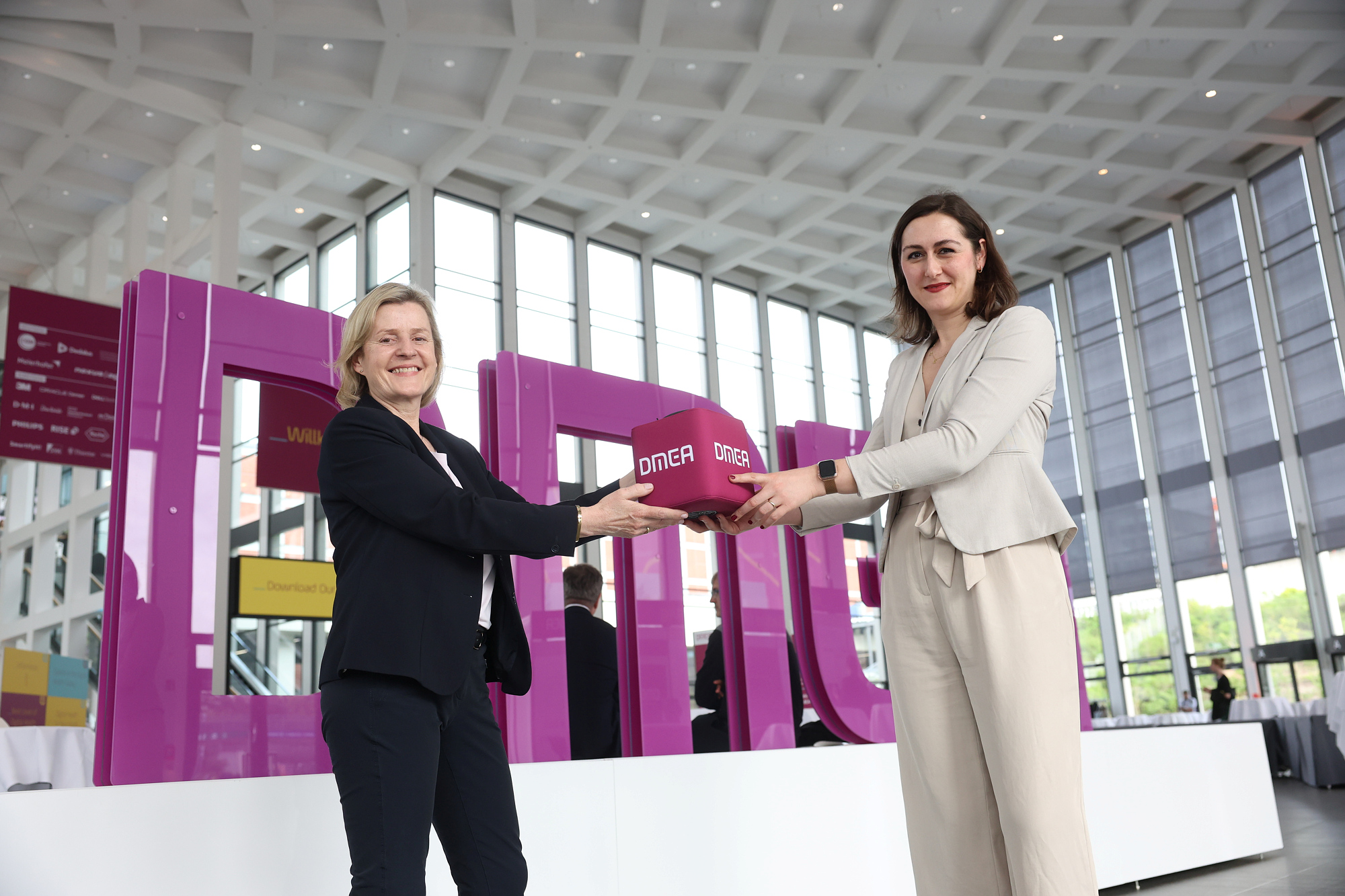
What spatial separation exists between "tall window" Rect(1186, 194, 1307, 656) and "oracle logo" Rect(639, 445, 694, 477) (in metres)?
20.0

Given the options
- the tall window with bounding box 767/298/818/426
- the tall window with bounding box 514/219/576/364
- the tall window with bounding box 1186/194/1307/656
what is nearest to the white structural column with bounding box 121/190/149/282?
the tall window with bounding box 514/219/576/364

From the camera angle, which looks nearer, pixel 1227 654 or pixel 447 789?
pixel 447 789

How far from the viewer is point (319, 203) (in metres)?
16.9

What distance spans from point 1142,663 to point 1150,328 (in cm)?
726

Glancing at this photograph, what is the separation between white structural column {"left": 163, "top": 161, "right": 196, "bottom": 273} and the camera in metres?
12.9

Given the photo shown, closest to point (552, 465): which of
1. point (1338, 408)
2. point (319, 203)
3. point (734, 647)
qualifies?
point (734, 647)

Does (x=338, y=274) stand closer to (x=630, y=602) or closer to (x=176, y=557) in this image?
(x=630, y=602)

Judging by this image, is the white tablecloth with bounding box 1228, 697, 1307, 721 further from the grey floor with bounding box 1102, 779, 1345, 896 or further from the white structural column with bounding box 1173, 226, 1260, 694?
the grey floor with bounding box 1102, 779, 1345, 896

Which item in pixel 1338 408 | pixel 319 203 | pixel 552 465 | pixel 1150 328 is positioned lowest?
pixel 552 465

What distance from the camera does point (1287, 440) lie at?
18.9 metres

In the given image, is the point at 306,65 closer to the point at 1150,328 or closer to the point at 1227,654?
the point at 1150,328

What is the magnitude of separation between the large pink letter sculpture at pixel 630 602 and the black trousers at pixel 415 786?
4.84 feet

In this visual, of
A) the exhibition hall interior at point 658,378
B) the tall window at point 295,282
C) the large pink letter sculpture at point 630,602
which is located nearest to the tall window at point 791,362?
the exhibition hall interior at point 658,378

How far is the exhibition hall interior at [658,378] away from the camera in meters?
2.99
